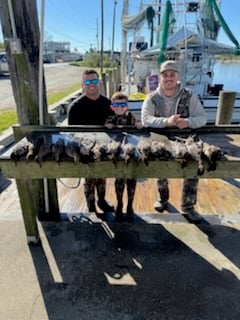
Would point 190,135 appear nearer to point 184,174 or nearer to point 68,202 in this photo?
point 184,174

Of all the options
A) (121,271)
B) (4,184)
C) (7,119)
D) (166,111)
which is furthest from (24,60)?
(7,119)

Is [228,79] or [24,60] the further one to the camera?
[228,79]

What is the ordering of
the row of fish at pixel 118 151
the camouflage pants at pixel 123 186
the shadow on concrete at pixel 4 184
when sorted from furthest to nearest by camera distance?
1. the shadow on concrete at pixel 4 184
2. the camouflage pants at pixel 123 186
3. the row of fish at pixel 118 151

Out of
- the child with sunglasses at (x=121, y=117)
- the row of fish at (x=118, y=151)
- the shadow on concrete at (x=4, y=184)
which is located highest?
the child with sunglasses at (x=121, y=117)

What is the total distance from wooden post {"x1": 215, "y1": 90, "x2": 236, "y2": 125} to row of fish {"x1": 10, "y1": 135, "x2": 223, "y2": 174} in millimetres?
2508

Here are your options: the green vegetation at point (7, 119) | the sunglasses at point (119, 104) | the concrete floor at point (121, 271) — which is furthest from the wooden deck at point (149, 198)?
the green vegetation at point (7, 119)

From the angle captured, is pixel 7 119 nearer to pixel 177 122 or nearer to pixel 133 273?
pixel 177 122

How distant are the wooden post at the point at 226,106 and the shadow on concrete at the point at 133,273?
6.99 ft

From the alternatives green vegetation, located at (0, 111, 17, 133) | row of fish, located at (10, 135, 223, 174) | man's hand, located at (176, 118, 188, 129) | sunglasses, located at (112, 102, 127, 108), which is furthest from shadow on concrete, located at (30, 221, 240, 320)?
green vegetation, located at (0, 111, 17, 133)

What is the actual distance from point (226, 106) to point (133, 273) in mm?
3144

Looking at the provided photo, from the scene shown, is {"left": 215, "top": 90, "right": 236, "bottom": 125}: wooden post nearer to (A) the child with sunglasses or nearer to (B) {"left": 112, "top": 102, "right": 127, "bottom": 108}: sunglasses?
(A) the child with sunglasses

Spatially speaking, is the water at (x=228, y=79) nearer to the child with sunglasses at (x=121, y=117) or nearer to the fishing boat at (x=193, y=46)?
the fishing boat at (x=193, y=46)

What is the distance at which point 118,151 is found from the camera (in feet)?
6.61

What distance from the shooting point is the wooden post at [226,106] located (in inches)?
168
